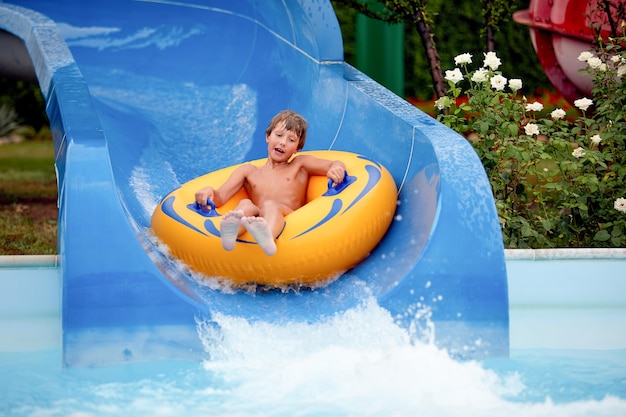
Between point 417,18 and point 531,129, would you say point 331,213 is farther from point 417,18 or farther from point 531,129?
point 417,18

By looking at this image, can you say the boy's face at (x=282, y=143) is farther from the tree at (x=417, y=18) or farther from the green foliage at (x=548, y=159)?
the tree at (x=417, y=18)

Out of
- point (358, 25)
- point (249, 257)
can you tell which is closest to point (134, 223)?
point (249, 257)

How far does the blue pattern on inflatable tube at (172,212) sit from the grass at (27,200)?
3.97ft

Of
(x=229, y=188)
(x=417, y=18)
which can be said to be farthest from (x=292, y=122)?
(x=417, y=18)

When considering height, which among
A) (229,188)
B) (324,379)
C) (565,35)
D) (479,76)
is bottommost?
(324,379)

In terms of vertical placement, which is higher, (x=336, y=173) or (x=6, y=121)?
(x=6, y=121)

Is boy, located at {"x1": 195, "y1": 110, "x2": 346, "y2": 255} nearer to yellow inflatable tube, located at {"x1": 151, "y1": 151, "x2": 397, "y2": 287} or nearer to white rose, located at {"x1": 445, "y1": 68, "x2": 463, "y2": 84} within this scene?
yellow inflatable tube, located at {"x1": 151, "y1": 151, "x2": 397, "y2": 287}

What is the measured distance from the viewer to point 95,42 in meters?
4.88

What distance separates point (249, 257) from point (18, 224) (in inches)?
92.6

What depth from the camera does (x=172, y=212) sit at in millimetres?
3035

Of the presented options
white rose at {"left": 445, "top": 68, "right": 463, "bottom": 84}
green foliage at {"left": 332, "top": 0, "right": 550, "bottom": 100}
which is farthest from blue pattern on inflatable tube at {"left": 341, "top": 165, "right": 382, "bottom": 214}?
green foliage at {"left": 332, "top": 0, "right": 550, "bottom": 100}

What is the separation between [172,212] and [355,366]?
0.86 m

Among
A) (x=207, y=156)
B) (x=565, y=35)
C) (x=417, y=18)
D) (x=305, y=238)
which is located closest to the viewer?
(x=305, y=238)

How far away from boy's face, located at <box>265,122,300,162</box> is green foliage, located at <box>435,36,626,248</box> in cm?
83
